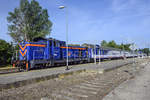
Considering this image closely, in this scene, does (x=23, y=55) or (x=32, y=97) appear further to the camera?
(x=23, y=55)

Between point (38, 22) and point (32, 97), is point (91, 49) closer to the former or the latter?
point (38, 22)

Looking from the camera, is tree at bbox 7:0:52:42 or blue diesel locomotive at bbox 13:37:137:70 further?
tree at bbox 7:0:52:42

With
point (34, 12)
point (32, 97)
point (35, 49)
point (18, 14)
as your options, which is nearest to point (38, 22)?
point (34, 12)

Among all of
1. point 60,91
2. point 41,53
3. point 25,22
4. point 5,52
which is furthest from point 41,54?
point 25,22

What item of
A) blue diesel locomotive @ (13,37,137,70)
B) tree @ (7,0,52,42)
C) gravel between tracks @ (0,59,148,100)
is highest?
tree @ (7,0,52,42)

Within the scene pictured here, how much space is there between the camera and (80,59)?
2147 cm

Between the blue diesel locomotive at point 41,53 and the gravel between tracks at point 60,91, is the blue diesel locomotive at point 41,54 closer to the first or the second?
the blue diesel locomotive at point 41,53

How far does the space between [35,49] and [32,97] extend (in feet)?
29.6

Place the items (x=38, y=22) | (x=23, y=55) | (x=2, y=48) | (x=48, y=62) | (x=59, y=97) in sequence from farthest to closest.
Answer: (x=38, y=22), (x=2, y=48), (x=48, y=62), (x=23, y=55), (x=59, y=97)

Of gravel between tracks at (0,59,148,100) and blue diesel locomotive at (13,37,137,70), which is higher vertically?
blue diesel locomotive at (13,37,137,70)

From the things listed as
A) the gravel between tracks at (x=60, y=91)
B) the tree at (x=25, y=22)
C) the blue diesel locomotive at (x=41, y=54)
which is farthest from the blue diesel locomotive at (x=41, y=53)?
the tree at (x=25, y=22)

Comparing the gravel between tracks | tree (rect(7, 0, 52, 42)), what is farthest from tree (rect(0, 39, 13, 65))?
the gravel between tracks

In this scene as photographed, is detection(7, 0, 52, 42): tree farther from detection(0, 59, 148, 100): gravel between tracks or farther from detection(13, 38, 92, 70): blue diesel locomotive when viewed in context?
detection(0, 59, 148, 100): gravel between tracks

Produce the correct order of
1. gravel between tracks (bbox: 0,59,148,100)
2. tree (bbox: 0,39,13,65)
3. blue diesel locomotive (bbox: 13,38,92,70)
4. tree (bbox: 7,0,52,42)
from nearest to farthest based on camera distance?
gravel between tracks (bbox: 0,59,148,100) → blue diesel locomotive (bbox: 13,38,92,70) → tree (bbox: 0,39,13,65) → tree (bbox: 7,0,52,42)
